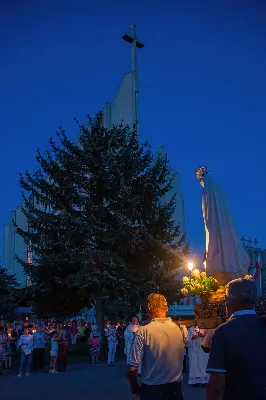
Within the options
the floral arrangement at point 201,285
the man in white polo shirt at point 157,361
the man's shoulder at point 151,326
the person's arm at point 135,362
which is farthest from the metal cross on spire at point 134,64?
the person's arm at point 135,362

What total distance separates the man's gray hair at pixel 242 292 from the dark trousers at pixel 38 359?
18.6 meters

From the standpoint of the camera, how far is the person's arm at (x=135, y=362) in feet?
15.7

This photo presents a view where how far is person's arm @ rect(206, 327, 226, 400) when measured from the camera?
3.04 metres

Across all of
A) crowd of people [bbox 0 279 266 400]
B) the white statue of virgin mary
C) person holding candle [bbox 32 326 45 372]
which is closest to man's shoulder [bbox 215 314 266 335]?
crowd of people [bbox 0 279 266 400]

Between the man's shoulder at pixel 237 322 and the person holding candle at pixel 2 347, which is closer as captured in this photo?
the man's shoulder at pixel 237 322

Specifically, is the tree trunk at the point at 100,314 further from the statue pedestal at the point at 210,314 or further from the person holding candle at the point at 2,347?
the statue pedestal at the point at 210,314

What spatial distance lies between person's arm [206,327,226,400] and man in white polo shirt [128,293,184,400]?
1882mm

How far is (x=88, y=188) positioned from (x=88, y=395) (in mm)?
16781

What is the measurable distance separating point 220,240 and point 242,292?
535 cm

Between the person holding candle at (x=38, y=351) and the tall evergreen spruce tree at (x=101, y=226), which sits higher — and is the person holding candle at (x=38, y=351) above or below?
below

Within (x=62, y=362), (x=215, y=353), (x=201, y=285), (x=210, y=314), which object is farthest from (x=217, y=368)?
(x=62, y=362)

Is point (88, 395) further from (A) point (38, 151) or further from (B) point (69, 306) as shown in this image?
(A) point (38, 151)

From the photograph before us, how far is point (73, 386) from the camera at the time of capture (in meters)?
14.7

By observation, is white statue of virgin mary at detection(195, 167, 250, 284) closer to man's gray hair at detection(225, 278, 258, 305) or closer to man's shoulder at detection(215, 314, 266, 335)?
man's gray hair at detection(225, 278, 258, 305)
